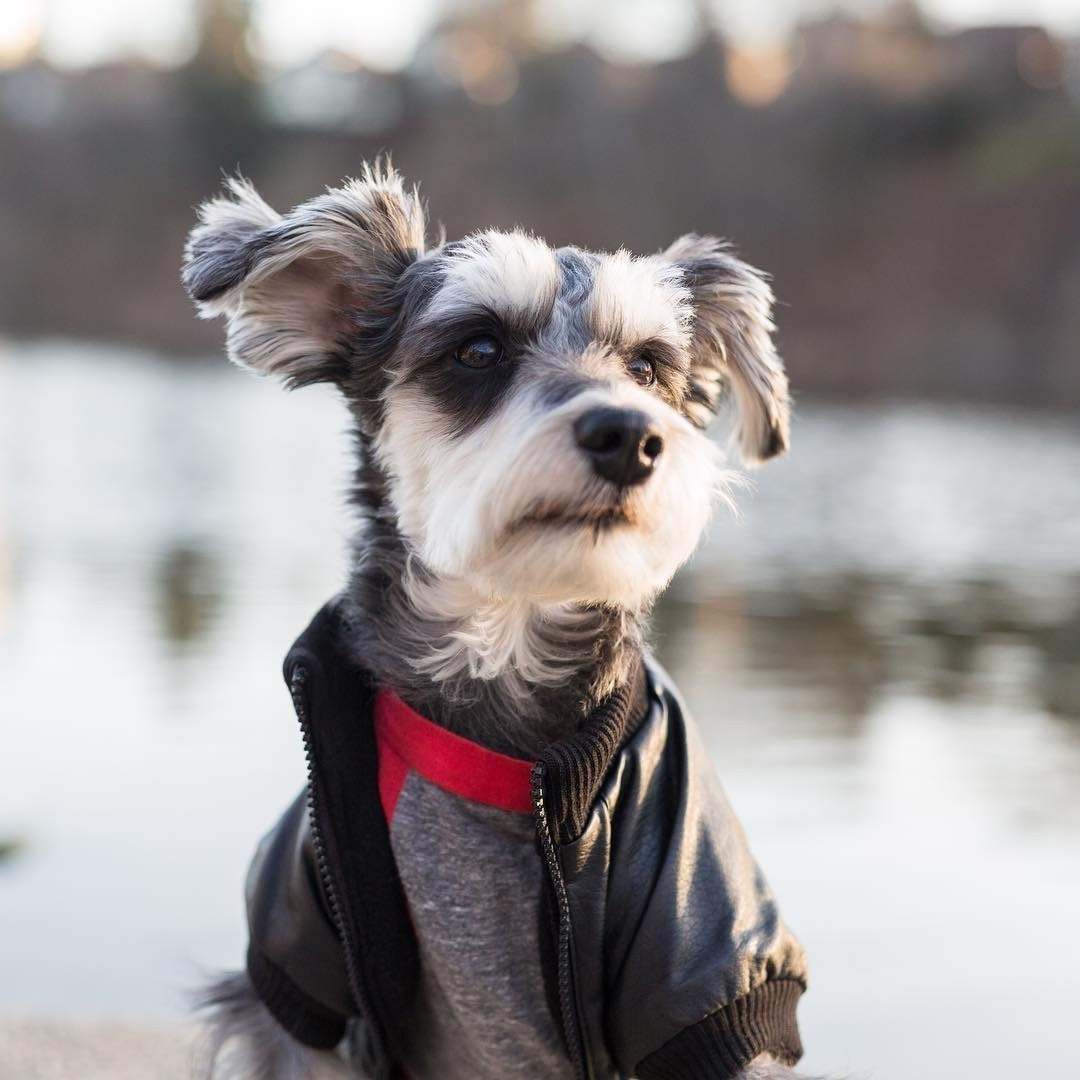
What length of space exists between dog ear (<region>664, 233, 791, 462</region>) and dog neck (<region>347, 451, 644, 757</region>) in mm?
599

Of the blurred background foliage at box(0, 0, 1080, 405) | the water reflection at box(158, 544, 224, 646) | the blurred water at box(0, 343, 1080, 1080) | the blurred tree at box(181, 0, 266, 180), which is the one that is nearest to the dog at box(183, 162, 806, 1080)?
the blurred water at box(0, 343, 1080, 1080)

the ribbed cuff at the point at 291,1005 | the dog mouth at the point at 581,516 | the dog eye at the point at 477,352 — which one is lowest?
the ribbed cuff at the point at 291,1005

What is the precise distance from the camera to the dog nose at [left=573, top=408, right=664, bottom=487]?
8.68 feet

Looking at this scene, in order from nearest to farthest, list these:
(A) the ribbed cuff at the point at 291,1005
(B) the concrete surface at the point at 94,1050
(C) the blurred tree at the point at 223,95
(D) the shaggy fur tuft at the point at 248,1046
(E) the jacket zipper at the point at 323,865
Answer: (E) the jacket zipper at the point at 323,865, (A) the ribbed cuff at the point at 291,1005, (D) the shaggy fur tuft at the point at 248,1046, (B) the concrete surface at the point at 94,1050, (C) the blurred tree at the point at 223,95

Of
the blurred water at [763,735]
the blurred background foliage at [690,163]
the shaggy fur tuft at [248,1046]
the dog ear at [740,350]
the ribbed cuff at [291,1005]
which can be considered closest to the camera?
the ribbed cuff at [291,1005]

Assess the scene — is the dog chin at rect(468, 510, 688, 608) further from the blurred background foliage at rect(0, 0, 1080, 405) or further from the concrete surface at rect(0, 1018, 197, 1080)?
the blurred background foliage at rect(0, 0, 1080, 405)

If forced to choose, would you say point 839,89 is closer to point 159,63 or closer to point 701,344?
point 159,63

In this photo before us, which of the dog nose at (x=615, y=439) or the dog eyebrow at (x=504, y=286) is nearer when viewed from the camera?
the dog nose at (x=615, y=439)

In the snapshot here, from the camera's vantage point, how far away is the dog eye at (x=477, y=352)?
9.96ft

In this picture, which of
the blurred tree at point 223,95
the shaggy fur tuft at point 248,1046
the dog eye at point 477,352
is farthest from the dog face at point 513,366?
the blurred tree at point 223,95

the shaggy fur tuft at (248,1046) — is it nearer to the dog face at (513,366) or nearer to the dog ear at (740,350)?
the dog face at (513,366)

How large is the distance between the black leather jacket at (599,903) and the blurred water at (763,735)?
602 mm

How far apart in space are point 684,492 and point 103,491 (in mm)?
10633

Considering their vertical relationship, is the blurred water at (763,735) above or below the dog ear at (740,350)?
below
